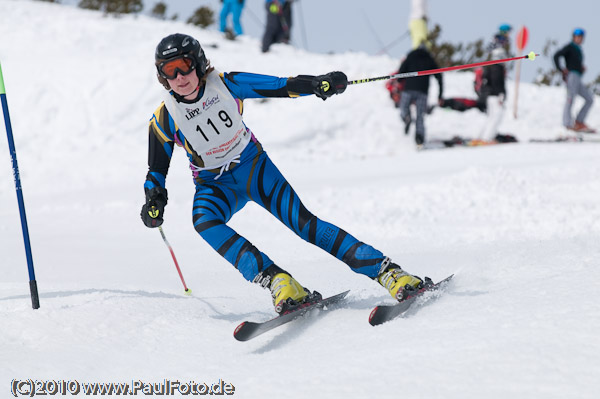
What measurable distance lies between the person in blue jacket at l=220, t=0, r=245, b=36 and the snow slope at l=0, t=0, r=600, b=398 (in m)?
1.56

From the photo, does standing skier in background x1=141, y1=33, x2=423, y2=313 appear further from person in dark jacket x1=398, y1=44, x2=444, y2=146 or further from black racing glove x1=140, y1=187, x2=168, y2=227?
person in dark jacket x1=398, y1=44, x2=444, y2=146

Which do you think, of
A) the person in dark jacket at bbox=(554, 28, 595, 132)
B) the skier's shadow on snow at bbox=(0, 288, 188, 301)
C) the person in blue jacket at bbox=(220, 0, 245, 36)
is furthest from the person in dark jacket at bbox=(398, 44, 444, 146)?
the skier's shadow on snow at bbox=(0, 288, 188, 301)

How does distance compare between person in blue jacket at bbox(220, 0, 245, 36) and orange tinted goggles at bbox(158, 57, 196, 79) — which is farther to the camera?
person in blue jacket at bbox(220, 0, 245, 36)

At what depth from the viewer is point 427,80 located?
36.3 feet

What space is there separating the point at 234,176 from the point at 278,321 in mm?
999

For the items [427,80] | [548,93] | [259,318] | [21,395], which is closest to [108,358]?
[21,395]

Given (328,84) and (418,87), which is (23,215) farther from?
(418,87)

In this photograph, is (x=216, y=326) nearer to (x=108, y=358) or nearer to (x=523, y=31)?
(x=108, y=358)

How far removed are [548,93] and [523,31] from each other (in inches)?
86.8

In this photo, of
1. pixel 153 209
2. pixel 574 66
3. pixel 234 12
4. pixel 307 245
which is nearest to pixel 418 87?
pixel 574 66

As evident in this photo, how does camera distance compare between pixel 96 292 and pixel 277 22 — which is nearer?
pixel 96 292

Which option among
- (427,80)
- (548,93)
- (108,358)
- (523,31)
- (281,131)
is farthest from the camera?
(548,93)

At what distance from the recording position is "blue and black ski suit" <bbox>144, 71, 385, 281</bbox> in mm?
3406

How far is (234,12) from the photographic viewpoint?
1656cm
